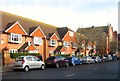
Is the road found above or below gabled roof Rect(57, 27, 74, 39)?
below

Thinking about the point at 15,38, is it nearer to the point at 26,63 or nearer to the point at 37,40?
the point at 37,40

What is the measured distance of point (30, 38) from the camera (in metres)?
45.2

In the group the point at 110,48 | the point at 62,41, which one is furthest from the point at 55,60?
the point at 110,48

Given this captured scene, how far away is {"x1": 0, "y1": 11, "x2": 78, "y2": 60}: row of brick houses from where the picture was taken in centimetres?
3944

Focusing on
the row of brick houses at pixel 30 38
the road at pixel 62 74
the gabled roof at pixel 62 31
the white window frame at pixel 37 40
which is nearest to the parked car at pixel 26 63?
the road at pixel 62 74

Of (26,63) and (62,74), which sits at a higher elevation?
(26,63)

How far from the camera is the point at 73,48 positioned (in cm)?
6381

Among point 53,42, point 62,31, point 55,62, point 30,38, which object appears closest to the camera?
point 55,62

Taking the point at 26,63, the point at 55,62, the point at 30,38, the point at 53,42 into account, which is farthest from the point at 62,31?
the point at 26,63

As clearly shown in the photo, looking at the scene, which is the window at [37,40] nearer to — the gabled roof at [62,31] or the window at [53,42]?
the window at [53,42]

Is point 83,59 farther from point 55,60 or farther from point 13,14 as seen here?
point 13,14

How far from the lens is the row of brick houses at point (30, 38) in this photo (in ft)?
129

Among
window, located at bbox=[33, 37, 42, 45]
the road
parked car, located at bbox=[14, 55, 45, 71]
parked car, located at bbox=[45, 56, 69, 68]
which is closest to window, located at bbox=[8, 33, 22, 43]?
window, located at bbox=[33, 37, 42, 45]

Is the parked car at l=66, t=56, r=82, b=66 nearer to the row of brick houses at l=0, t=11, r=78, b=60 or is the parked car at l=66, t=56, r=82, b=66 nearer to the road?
the row of brick houses at l=0, t=11, r=78, b=60
